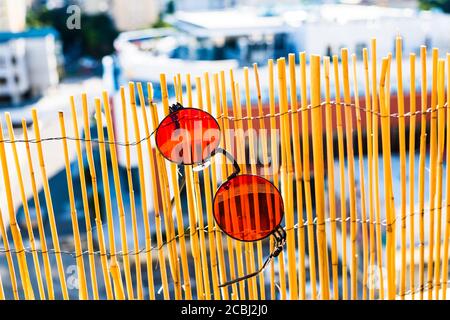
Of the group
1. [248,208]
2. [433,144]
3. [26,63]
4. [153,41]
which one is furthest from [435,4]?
[248,208]

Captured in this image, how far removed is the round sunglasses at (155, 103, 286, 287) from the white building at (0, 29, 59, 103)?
9846 millimetres

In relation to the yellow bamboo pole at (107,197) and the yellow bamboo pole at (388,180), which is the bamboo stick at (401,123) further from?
the yellow bamboo pole at (107,197)

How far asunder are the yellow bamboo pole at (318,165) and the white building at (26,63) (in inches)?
390

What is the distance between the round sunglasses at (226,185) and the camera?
3.63ft

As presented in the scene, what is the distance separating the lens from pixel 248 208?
116 cm

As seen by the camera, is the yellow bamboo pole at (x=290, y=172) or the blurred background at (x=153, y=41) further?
the blurred background at (x=153, y=41)

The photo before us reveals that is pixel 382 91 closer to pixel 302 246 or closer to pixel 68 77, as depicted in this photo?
pixel 302 246

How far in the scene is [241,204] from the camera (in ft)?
3.80

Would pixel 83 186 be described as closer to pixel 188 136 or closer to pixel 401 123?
pixel 188 136

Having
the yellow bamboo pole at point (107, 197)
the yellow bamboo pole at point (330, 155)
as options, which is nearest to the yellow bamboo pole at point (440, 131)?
Answer: the yellow bamboo pole at point (330, 155)

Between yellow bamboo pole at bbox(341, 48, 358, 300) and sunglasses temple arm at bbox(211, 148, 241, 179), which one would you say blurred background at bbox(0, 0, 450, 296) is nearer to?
sunglasses temple arm at bbox(211, 148, 241, 179)

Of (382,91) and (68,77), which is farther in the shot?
(68,77)

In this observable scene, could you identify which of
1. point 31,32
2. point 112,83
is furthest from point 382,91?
point 31,32
